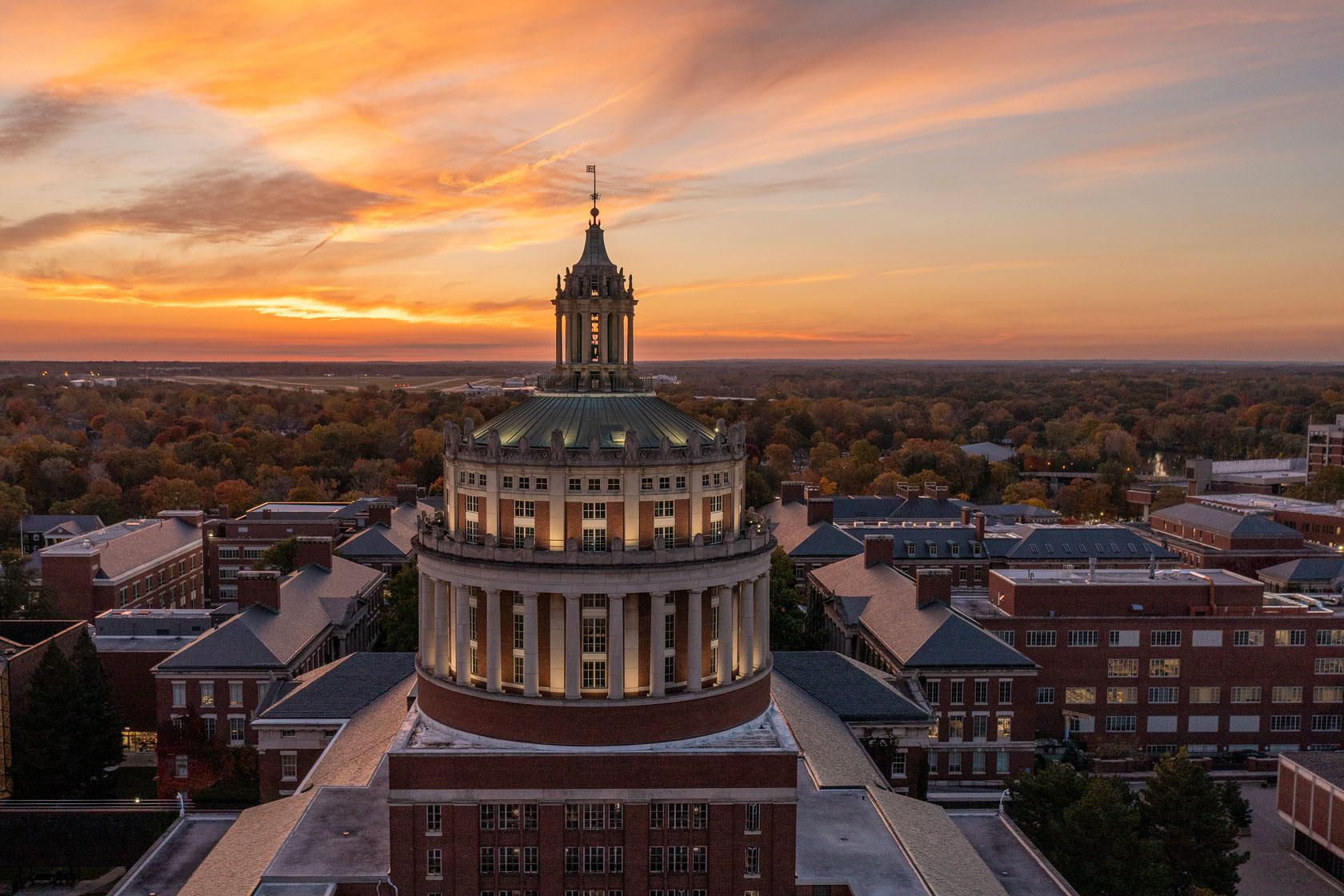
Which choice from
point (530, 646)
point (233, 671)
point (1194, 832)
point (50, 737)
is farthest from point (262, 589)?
point (1194, 832)

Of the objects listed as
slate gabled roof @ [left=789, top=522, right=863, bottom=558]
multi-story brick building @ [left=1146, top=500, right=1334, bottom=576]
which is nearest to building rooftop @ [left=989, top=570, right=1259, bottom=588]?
multi-story brick building @ [left=1146, top=500, right=1334, bottom=576]

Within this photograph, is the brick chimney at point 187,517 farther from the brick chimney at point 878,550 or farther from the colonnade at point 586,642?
the colonnade at point 586,642

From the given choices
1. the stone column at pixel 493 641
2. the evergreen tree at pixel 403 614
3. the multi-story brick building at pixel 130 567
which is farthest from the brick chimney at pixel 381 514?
the stone column at pixel 493 641

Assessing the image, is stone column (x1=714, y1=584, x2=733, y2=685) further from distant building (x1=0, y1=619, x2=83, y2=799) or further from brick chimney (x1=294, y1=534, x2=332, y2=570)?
brick chimney (x1=294, y1=534, x2=332, y2=570)

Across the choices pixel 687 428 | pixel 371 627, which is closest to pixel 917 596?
pixel 687 428

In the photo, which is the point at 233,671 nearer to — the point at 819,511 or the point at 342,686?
the point at 342,686

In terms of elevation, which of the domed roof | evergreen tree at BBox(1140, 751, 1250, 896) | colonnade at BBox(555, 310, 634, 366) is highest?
colonnade at BBox(555, 310, 634, 366)
